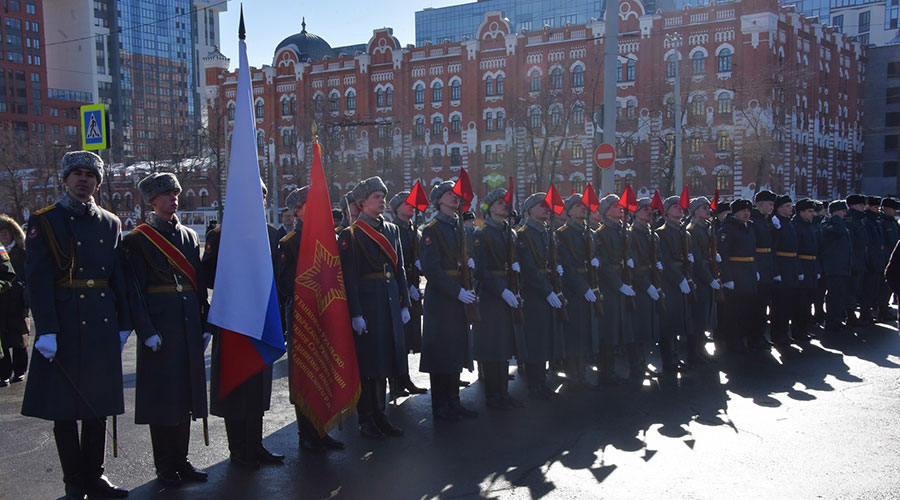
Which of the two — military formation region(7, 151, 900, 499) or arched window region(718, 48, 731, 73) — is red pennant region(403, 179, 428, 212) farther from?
arched window region(718, 48, 731, 73)

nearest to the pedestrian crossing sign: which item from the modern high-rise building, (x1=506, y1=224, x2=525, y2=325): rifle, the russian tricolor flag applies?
the russian tricolor flag

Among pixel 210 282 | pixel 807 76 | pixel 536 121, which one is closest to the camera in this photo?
pixel 210 282

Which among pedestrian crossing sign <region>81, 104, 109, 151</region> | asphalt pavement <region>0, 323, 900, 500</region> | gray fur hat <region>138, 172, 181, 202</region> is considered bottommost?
asphalt pavement <region>0, 323, 900, 500</region>

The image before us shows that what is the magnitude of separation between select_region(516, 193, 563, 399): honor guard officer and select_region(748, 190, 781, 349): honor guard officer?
408 cm

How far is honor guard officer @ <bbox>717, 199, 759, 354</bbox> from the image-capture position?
10.2 m

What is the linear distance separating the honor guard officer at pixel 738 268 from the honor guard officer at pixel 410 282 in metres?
4.22

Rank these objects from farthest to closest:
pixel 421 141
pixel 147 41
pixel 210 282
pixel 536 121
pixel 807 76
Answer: pixel 147 41
pixel 421 141
pixel 536 121
pixel 807 76
pixel 210 282

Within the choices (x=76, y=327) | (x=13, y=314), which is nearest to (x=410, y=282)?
(x=13, y=314)

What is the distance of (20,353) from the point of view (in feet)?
29.9

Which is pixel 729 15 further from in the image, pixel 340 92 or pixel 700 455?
pixel 700 455

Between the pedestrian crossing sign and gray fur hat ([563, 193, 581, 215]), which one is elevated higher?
the pedestrian crossing sign

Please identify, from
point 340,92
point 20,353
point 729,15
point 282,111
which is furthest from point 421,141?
point 20,353

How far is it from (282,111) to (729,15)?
123 feet

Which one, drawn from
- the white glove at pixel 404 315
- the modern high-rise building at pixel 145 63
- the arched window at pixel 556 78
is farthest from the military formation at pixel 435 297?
the modern high-rise building at pixel 145 63
